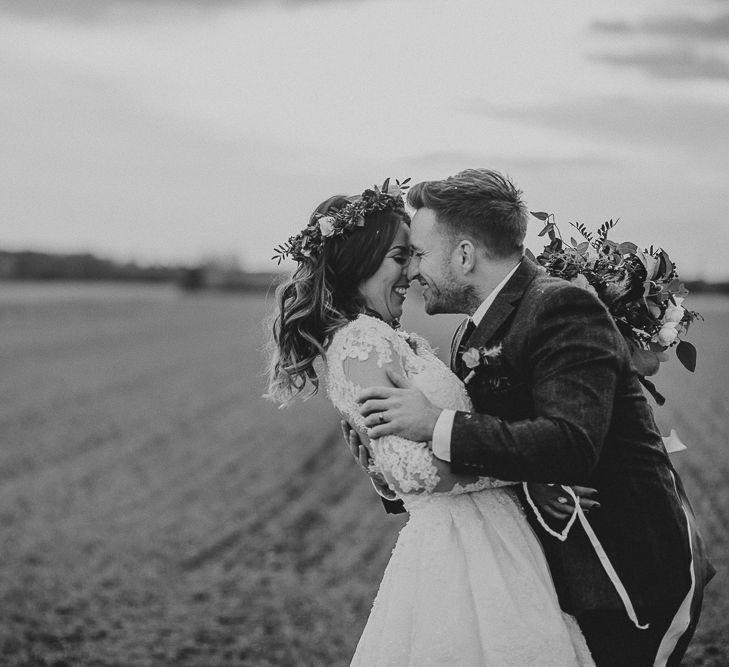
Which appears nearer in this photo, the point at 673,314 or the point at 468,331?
the point at 468,331

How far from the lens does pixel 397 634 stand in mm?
3328

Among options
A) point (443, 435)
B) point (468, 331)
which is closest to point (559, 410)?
point (443, 435)

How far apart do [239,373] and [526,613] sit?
87.9ft

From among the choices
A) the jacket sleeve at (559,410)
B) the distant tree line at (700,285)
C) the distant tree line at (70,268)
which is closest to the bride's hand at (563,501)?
the jacket sleeve at (559,410)

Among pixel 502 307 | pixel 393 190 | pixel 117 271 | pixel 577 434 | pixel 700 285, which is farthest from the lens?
pixel 117 271

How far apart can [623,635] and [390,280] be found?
64.3 inches

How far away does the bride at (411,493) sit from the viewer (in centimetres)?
324

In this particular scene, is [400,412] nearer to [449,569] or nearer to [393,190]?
[449,569]

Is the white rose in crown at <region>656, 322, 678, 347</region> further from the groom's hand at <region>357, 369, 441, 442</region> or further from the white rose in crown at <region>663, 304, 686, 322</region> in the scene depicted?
the groom's hand at <region>357, 369, 441, 442</region>

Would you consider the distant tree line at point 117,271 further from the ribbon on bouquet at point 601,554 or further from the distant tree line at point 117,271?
the ribbon on bouquet at point 601,554

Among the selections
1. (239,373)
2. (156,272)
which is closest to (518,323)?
(239,373)

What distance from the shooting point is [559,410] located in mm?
2977

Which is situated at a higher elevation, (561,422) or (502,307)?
(502,307)

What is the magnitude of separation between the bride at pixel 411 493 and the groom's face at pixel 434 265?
8.6 inches
